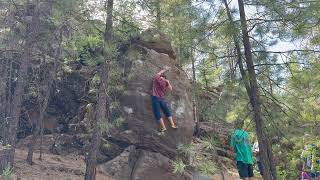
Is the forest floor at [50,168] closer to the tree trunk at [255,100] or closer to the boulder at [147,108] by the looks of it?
the boulder at [147,108]

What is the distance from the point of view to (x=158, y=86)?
10406mm

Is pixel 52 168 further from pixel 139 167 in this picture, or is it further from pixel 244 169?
pixel 244 169

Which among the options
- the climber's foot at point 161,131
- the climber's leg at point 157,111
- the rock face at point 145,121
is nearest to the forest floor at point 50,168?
the rock face at point 145,121

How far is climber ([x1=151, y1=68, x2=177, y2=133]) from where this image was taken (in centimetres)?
1022

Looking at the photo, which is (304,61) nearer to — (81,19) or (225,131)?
(81,19)

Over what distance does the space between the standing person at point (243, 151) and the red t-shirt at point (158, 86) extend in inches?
111

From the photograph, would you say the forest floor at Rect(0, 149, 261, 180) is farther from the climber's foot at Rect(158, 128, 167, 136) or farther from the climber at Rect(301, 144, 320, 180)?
the climber at Rect(301, 144, 320, 180)

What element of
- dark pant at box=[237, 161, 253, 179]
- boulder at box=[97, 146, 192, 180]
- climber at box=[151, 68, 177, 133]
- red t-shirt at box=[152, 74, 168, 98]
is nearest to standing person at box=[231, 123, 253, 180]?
dark pant at box=[237, 161, 253, 179]

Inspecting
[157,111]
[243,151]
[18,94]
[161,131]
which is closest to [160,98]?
[157,111]

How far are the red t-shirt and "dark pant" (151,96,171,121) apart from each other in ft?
0.47

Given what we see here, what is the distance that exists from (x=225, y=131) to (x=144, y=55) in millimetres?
5023

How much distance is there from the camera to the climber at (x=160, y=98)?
10219 mm

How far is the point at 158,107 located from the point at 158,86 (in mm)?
627

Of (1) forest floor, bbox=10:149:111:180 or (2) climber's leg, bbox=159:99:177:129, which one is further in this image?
(2) climber's leg, bbox=159:99:177:129
